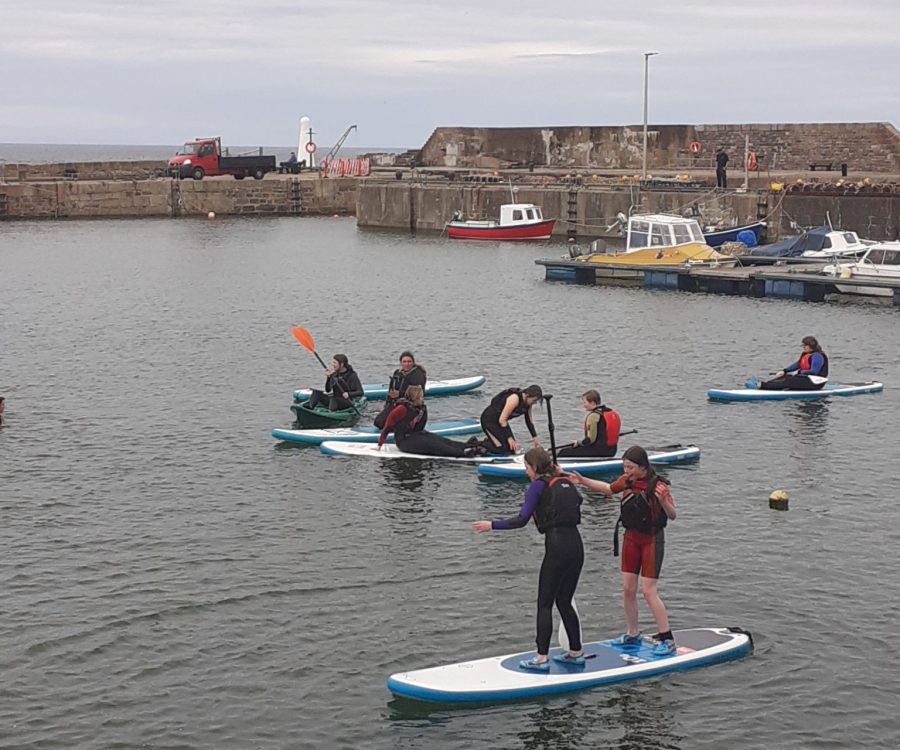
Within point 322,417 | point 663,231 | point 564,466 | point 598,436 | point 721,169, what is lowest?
point 564,466

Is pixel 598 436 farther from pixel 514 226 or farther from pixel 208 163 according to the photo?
pixel 208 163

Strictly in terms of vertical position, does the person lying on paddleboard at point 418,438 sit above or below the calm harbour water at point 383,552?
above

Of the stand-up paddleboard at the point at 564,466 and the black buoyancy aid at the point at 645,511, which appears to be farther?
the stand-up paddleboard at the point at 564,466

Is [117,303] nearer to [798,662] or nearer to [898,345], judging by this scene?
[898,345]

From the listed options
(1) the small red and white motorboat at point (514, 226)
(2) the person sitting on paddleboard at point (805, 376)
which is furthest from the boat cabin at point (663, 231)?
(2) the person sitting on paddleboard at point (805, 376)

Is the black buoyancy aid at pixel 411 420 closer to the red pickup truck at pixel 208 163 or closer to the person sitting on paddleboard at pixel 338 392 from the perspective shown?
the person sitting on paddleboard at pixel 338 392

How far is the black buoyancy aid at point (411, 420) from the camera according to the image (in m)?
20.6

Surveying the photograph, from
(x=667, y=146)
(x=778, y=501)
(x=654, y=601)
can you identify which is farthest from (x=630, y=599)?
(x=667, y=146)

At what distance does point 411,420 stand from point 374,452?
0.90 metres

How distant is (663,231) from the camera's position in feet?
147

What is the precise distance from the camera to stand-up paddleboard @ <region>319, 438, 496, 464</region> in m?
20.6

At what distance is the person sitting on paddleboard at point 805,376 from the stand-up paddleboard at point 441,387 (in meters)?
5.55

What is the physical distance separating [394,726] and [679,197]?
4665 cm

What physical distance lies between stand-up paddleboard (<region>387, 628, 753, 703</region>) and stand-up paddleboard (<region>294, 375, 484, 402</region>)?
13013mm
